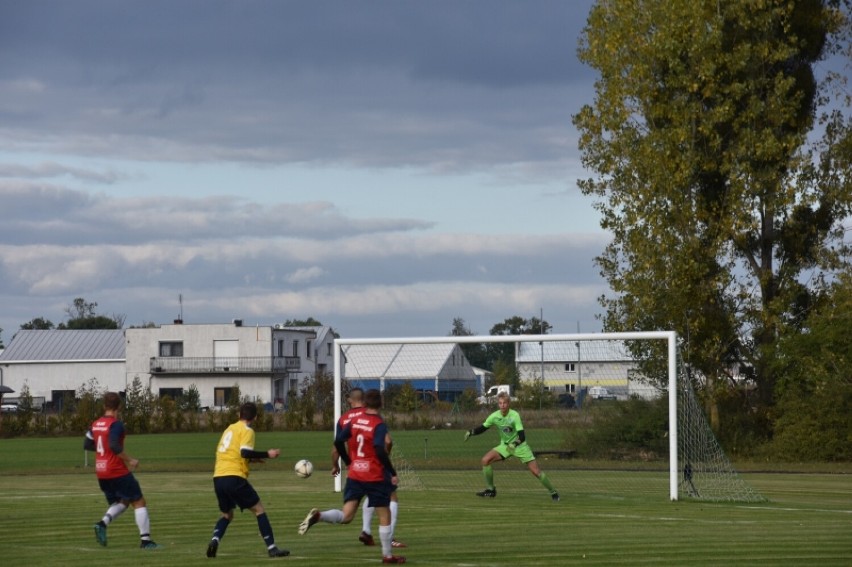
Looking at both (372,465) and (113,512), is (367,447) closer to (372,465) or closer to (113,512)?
(372,465)

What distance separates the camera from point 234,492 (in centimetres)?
1373

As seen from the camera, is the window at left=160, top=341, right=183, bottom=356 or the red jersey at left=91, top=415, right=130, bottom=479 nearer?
the red jersey at left=91, top=415, right=130, bottom=479

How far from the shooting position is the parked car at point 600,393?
27.9 metres

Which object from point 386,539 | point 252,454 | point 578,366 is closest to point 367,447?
point 386,539

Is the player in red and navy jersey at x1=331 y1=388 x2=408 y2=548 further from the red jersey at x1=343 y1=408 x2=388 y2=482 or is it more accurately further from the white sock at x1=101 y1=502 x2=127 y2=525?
the white sock at x1=101 y1=502 x2=127 y2=525

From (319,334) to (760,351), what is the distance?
78.3 metres

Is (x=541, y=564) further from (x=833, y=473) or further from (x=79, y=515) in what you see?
(x=833, y=473)

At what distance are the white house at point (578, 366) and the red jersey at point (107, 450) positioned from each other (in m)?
13.8

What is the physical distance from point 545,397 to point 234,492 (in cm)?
1549

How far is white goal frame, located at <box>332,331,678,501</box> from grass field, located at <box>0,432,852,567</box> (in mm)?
900

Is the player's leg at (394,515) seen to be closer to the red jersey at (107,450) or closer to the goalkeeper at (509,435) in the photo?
the red jersey at (107,450)

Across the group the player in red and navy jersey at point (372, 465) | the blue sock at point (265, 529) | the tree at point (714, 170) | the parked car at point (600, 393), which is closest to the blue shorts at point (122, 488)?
the blue sock at point (265, 529)

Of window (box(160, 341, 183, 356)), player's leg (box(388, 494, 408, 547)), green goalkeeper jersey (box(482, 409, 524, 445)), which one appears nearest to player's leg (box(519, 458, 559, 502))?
green goalkeeper jersey (box(482, 409, 524, 445))

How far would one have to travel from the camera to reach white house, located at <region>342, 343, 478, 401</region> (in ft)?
93.2
